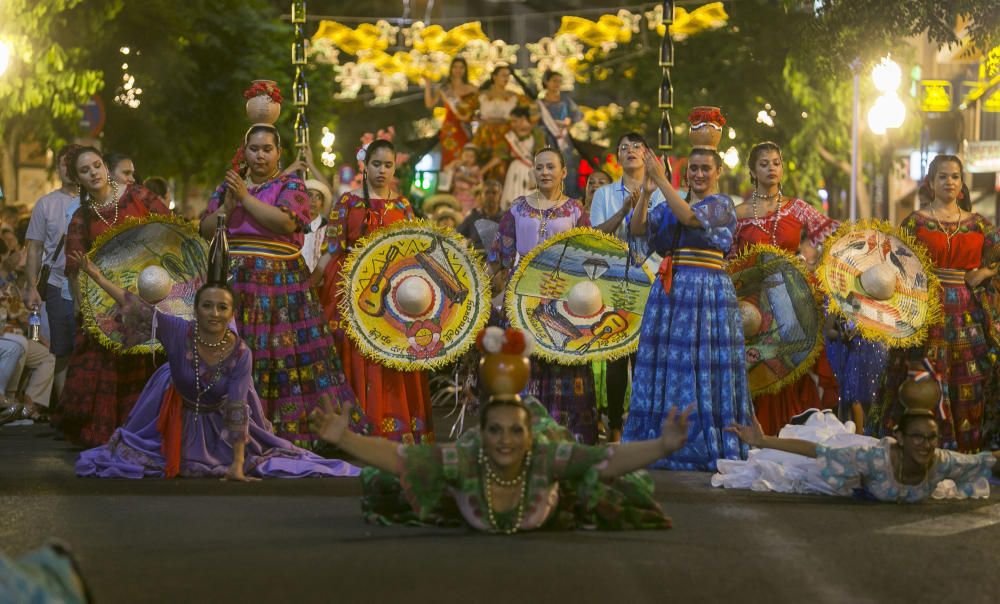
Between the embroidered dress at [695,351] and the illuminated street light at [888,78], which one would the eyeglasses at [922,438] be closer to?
the embroidered dress at [695,351]

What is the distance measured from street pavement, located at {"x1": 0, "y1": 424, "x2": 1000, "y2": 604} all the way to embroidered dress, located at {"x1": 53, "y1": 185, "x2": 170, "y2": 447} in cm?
208

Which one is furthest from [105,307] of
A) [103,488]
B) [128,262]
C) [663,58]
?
[663,58]

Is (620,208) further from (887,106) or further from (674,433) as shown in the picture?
(887,106)

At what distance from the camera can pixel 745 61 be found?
28.8m

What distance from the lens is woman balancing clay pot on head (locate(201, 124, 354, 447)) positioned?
36.2ft

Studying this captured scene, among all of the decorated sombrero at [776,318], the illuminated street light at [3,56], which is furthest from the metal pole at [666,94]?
the illuminated street light at [3,56]

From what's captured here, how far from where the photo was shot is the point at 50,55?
21.0 metres

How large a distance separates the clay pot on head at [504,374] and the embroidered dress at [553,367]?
3.55 metres

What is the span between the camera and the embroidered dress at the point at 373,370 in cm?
1153

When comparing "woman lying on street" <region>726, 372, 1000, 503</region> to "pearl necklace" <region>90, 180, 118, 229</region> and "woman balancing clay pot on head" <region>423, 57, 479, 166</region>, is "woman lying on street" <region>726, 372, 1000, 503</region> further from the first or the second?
"woman balancing clay pot on head" <region>423, 57, 479, 166</region>

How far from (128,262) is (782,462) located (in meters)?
4.16

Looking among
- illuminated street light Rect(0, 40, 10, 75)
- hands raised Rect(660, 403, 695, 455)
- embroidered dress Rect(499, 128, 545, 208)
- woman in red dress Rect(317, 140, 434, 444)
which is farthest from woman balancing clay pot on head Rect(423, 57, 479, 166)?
hands raised Rect(660, 403, 695, 455)

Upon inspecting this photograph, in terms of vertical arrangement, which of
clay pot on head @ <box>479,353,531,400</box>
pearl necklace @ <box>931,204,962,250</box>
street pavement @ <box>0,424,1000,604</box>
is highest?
pearl necklace @ <box>931,204,962,250</box>

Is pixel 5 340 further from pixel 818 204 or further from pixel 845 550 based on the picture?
pixel 818 204
